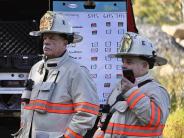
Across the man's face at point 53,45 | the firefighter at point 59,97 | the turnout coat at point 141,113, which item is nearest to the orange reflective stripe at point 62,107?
the firefighter at point 59,97

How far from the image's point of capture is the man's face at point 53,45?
19.7 feet

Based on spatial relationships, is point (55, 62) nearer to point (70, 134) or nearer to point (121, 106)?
point (70, 134)

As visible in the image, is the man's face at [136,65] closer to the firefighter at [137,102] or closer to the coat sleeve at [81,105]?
the firefighter at [137,102]

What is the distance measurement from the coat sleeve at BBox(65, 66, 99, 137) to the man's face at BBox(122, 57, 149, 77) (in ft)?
1.41

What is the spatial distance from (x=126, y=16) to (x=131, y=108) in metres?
3.72

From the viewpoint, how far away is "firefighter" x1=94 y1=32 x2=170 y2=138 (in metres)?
5.50

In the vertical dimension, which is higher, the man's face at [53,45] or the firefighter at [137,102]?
the man's face at [53,45]

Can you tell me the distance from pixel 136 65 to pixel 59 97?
673 mm

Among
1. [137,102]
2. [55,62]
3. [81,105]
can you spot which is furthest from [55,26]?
[137,102]

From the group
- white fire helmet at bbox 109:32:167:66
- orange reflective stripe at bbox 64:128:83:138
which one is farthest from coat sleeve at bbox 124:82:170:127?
orange reflective stripe at bbox 64:128:83:138

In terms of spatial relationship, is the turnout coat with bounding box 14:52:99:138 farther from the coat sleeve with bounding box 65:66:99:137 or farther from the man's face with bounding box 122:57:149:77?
the man's face with bounding box 122:57:149:77

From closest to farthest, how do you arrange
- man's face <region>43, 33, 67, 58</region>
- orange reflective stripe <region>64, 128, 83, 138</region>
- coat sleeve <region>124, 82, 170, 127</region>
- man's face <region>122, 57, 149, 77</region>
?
1. coat sleeve <region>124, 82, 170, 127</region>
2. man's face <region>122, 57, 149, 77</region>
3. orange reflective stripe <region>64, 128, 83, 138</region>
4. man's face <region>43, 33, 67, 58</region>

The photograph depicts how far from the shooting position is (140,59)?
5656 millimetres

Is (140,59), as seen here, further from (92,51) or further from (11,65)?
(11,65)
